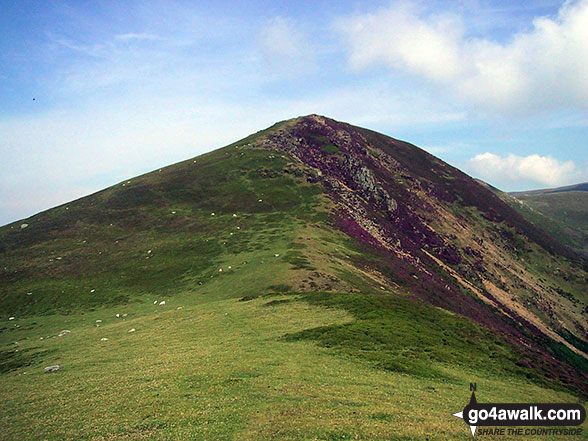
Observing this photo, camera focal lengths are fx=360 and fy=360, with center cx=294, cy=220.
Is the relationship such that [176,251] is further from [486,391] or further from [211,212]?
[486,391]

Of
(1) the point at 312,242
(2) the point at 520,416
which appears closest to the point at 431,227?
(1) the point at 312,242

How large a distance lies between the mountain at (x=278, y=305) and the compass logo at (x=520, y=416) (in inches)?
46.1

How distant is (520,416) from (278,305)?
88.4 feet

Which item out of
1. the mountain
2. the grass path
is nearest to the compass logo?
the grass path

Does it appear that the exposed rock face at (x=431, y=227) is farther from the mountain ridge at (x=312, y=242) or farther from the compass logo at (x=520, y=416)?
the compass logo at (x=520, y=416)

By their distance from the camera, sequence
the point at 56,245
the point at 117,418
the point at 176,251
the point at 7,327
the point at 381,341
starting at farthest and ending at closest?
the point at 56,245, the point at 176,251, the point at 7,327, the point at 381,341, the point at 117,418

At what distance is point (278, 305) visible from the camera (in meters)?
44.1

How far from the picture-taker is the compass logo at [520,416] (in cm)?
2039

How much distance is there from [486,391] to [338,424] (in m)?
13.8

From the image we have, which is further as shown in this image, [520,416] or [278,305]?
[278,305]

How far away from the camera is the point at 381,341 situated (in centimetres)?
3338

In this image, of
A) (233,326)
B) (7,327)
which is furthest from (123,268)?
(233,326)

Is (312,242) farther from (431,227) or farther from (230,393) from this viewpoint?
(431,227)

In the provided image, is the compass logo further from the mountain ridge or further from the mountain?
the mountain ridge
